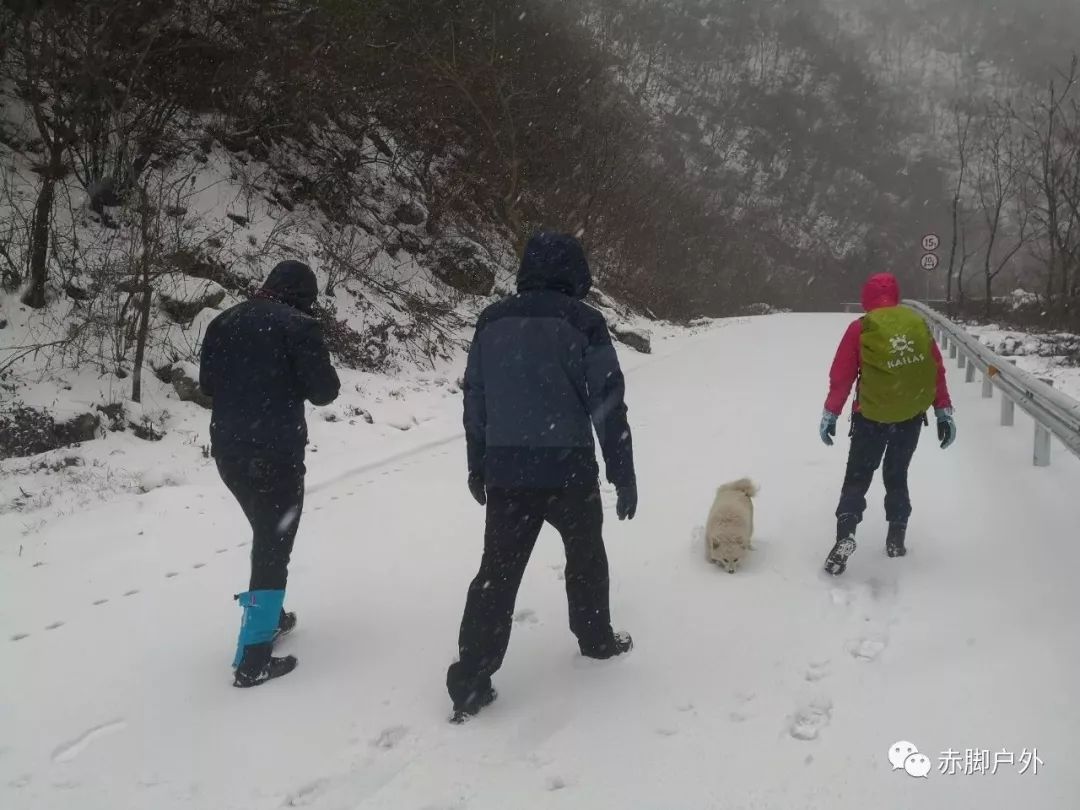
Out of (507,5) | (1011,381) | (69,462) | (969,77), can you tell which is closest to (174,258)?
(69,462)

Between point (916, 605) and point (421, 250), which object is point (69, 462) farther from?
point (421, 250)

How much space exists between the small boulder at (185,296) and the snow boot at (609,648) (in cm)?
795

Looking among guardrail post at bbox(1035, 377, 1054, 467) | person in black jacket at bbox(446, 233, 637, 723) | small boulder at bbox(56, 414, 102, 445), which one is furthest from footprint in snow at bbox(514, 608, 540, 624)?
small boulder at bbox(56, 414, 102, 445)

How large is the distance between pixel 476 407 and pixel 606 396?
0.60 m

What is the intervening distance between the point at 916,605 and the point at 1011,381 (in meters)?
4.54

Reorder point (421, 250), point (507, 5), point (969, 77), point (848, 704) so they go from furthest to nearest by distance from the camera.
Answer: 1. point (969, 77)
2. point (507, 5)
3. point (421, 250)
4. point (848, 704)

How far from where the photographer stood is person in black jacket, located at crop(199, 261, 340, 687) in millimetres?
3480

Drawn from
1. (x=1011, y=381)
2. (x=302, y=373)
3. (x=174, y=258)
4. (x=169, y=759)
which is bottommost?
(x=169, y=759)

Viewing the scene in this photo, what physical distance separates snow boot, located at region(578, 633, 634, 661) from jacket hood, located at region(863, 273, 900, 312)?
8.41 feet

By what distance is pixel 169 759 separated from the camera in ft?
9.91

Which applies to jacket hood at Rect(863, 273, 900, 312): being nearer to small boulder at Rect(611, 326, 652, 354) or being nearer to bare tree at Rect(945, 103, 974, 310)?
small boulder at Rect(611, 326, 652, 354)

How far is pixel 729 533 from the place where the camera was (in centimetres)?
471

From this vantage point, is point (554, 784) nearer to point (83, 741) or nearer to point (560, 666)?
point (560, 666)

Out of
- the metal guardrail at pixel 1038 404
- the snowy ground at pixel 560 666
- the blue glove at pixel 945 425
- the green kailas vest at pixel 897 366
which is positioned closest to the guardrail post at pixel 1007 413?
the metal guardrail at pixel 1038 404
